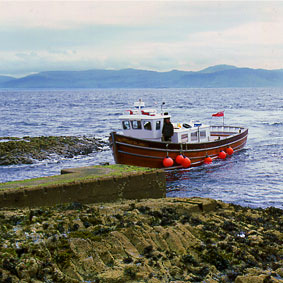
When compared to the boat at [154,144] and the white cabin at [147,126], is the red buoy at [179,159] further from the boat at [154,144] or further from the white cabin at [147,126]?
the white cabin at [147,126]

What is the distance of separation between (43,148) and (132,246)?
2551cm

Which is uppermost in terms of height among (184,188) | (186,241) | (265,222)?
(186,241)

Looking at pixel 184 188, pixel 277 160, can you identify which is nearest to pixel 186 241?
pixel 184 188

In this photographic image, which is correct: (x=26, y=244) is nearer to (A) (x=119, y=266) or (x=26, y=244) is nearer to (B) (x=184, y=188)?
(A) (x=119, y=266)

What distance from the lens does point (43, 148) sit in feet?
104

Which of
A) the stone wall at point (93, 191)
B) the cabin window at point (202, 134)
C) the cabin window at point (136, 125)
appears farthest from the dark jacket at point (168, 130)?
the stone wall at point (93, 191)

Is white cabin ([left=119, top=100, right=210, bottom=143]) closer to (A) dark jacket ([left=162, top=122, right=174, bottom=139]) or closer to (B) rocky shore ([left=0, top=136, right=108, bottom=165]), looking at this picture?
(A) dark jacket ([left=162, top=122, right=174, bottom=139])

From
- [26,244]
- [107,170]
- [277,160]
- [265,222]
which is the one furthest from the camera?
[277,160]

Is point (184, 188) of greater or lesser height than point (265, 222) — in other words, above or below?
below

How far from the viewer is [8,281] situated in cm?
574

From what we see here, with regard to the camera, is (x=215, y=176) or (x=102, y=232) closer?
(x=102, y=232)

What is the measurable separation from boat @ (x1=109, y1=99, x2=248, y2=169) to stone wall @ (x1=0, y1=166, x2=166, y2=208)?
1060 cm

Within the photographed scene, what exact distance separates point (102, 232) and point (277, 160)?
21283 mm

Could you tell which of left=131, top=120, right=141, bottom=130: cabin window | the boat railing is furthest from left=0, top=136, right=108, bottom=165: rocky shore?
the boat railing
